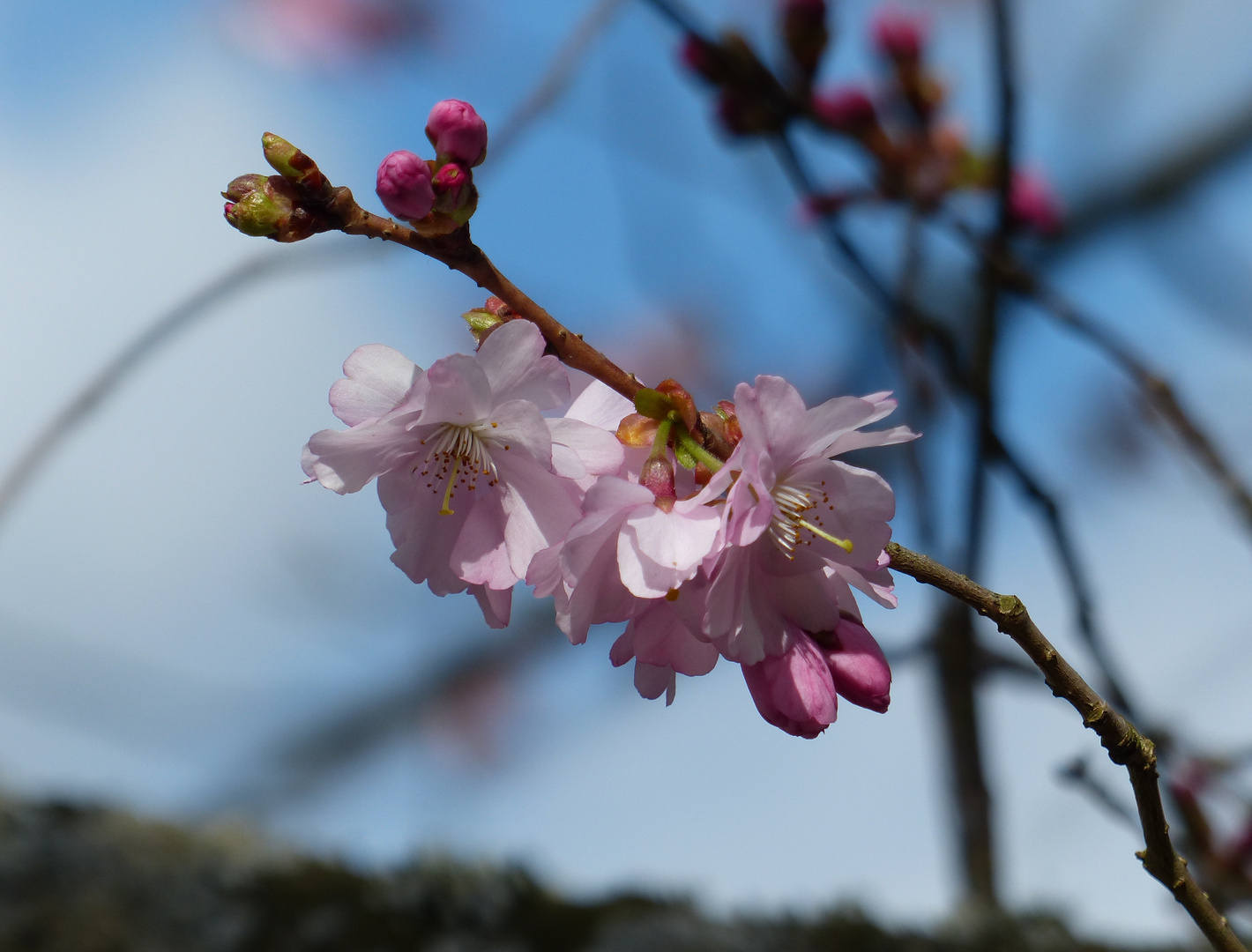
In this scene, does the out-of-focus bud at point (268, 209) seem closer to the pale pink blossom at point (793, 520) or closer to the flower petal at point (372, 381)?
the flower petal at point (372, 381)

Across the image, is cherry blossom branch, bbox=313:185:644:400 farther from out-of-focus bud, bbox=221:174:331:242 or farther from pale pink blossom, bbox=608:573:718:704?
pale pink blossom, bbox=608:573:718:704

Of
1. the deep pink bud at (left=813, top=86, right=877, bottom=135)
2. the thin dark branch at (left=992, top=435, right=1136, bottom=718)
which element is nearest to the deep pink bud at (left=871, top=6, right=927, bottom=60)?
the deep pink bud at (left=813, top=86, right=877, bottom=135)

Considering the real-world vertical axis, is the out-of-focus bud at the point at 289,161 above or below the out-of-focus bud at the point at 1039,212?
below

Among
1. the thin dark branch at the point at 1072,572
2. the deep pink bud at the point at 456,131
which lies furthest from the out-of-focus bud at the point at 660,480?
the thin dark branch at the point at 1072,572

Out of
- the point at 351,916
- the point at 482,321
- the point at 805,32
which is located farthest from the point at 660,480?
the point at 805,32

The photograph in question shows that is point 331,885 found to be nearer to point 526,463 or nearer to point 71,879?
point 71,879
